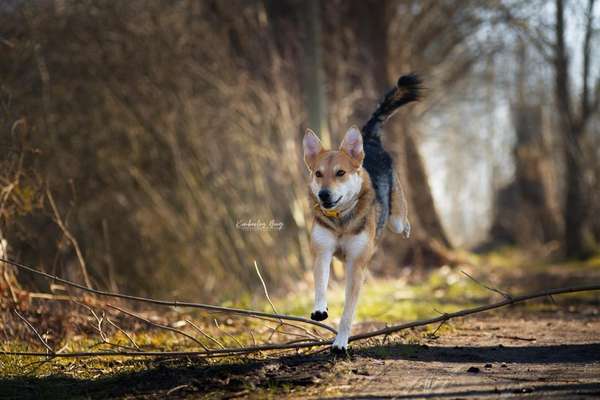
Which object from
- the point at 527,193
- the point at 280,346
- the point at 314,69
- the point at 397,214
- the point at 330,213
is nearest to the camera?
the point at 280,346

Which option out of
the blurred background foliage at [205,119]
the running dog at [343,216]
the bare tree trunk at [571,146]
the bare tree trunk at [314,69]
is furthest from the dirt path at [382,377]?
the bare tree trunk at [571,146]

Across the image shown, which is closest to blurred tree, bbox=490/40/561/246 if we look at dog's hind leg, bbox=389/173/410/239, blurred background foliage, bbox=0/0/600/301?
blurred background foliage, bbox=0/0/600/301

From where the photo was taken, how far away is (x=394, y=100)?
634 cm

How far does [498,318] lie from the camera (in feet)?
22.8

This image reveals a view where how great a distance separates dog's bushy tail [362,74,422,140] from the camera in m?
6.15

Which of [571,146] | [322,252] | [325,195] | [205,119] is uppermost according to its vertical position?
[571,146]

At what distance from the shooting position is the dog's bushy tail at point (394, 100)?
615 cm

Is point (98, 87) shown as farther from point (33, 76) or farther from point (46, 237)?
point (46, 237)

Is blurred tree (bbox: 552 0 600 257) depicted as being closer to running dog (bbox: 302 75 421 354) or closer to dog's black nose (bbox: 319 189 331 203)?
running dog (bbox: 302 75 421 354)

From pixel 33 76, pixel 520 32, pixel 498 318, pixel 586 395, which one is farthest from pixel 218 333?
pixel 520 32

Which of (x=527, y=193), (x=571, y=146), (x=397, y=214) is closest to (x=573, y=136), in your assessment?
(x=571, y=146)

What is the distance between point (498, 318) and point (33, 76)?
24.2ft

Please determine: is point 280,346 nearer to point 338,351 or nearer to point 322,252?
point 338,351

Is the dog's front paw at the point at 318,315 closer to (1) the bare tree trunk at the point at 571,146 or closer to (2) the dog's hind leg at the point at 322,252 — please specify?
(2) the dog's hind leg at the point at 322,252
